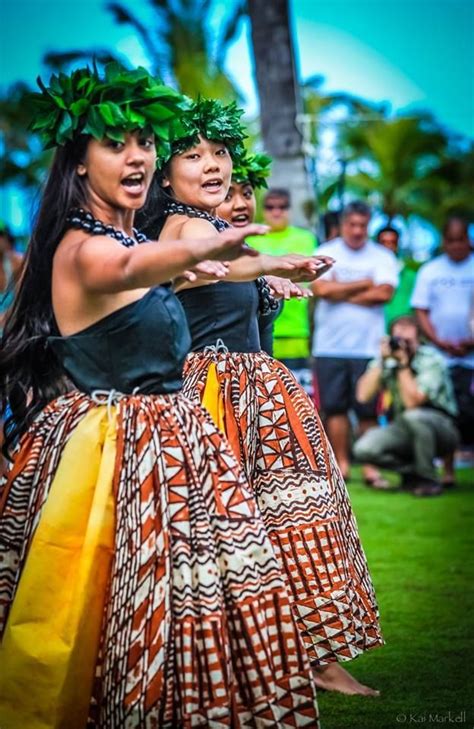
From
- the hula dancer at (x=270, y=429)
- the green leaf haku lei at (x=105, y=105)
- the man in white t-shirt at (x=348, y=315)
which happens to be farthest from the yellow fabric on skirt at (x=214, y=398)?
the man in white t-shirt at (x=348, y=315)

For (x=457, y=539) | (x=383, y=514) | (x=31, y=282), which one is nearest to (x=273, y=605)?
(x=31, y=282)

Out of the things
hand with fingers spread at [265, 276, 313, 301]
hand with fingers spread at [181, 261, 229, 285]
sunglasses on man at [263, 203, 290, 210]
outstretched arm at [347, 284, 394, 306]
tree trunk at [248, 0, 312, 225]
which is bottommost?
outstretched arm at [347, 284, 394, 306]

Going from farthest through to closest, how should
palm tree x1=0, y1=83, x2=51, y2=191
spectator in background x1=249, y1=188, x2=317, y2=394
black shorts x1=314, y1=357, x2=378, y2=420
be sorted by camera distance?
palm tree x1=0, y1=83, x2=51, y2=191 → black shorts x1=314, y1=357, x2=378, y2=420 → spectator in background x1=249, y1=188, x2=317, y2=394

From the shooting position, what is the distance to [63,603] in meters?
3.45

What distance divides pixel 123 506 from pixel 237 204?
2176mm

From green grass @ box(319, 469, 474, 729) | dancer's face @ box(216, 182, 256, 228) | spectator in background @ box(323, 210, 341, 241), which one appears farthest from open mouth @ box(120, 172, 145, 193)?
spectator in background @ box(323, 210, 341, 241)

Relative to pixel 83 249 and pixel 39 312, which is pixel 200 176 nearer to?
pixel 39 312

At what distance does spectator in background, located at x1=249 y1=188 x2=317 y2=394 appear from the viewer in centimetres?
865

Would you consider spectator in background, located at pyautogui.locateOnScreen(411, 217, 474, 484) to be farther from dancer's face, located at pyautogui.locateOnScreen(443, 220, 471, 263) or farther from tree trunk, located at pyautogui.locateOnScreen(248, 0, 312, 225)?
tree trunk, located at pyautogui.locateOnScreen(248, 0, 312, 225)

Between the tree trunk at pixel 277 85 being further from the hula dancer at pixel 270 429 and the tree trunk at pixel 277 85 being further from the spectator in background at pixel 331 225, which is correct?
the hula dancer at pixel 270 429

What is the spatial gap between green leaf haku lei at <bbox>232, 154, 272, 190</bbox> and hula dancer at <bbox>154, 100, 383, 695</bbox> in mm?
550

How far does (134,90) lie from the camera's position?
368 cm

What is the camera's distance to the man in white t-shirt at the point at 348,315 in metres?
9.53

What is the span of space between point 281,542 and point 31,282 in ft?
4.11
